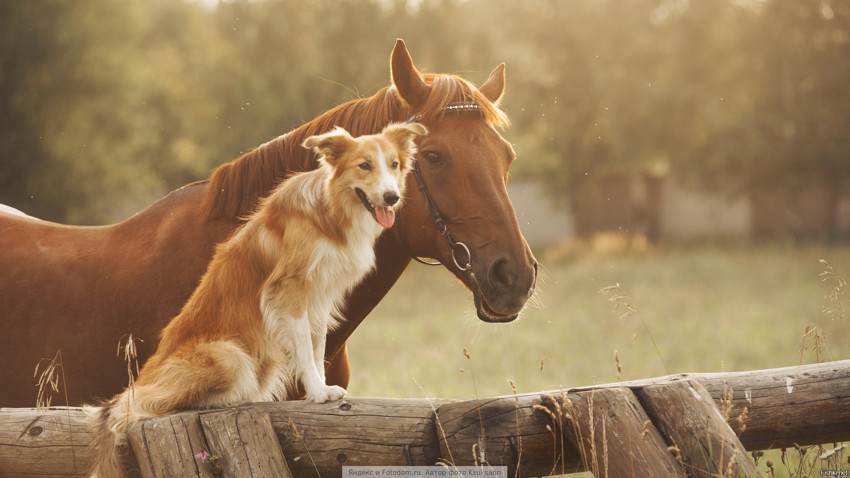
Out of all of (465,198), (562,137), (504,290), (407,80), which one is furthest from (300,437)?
(562,137)

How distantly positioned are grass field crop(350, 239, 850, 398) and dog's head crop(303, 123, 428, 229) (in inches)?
95.0

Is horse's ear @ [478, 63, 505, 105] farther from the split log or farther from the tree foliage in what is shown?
the tree foliage

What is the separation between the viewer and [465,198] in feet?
13.1

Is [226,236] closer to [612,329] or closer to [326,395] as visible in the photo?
[326,395]

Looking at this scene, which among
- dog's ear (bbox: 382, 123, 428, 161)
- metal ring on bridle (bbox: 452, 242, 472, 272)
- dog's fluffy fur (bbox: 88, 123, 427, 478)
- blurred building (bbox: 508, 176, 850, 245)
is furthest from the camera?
blurred building (bbox: 508, 176, 850, 245)

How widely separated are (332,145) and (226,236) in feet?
3.55

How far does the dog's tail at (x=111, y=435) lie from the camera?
11.1 feet

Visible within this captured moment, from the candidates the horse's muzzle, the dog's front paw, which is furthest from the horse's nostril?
the dog's front paw

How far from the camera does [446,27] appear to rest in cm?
2333

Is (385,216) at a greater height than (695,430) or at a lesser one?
greater

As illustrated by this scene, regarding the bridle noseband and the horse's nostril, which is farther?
the bridle noseband

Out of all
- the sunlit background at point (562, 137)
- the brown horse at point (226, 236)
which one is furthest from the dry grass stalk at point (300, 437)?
the sunlit background at point (562, 137)

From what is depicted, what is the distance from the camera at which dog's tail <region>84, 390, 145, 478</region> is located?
339cm

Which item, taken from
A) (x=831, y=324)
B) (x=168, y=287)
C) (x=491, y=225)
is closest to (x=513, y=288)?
(x=491, y=225)
